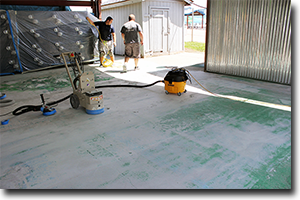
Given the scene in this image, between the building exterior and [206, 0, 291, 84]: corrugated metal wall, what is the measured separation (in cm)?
426

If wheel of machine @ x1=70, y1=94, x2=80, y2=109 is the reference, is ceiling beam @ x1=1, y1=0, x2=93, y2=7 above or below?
above

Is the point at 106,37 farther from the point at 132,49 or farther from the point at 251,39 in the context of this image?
the point at 251,39

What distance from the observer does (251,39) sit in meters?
6.22

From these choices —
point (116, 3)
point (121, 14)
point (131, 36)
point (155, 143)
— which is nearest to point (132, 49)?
point (131, 36)

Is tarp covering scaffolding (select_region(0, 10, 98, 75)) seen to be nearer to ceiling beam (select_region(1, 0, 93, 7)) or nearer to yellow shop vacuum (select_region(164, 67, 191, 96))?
ceiling beam (select_region(1, 0, 93, 7))

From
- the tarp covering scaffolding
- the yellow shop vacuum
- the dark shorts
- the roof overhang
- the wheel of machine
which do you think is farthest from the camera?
the roof overhang

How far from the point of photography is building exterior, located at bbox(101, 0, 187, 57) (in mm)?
10711

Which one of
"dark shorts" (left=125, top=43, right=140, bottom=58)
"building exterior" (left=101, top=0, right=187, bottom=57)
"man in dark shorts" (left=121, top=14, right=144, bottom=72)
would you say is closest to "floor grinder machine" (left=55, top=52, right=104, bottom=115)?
"man in dark shorts" (left=121, top=14, right=144, bottom=72)

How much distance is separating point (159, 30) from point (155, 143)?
363 inches

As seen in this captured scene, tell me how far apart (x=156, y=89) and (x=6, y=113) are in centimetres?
332

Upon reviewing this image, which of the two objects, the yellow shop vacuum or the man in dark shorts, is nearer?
the yellow shop vacuum

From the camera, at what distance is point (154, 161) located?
8.66 feet
